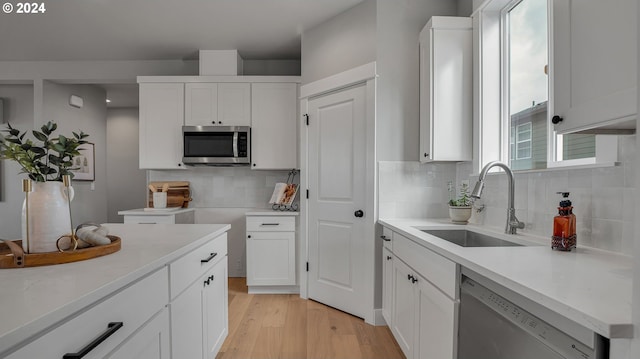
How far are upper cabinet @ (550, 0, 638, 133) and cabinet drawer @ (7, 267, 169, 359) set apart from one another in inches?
55.9

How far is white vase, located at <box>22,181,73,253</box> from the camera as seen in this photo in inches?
38.5

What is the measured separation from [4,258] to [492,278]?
146cm

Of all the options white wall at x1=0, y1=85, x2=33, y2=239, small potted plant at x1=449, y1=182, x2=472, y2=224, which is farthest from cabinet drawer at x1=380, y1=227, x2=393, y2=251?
white wall at x1=0, y1=85, x2=33, y2=239

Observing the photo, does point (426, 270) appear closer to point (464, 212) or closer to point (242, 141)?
point (464, 212)

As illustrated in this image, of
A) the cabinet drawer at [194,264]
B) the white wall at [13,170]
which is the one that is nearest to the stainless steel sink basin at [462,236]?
the cabinet drawer at [194,264]

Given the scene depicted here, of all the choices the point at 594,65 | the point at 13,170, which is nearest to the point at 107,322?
the point at 594,65

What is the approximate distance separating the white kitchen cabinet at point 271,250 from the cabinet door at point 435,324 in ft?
5.81

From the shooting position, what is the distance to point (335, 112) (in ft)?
9.24

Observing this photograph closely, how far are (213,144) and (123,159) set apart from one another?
4.07 m

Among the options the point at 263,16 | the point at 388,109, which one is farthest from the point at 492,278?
the point at 263,16

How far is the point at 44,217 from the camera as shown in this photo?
39.3 inches

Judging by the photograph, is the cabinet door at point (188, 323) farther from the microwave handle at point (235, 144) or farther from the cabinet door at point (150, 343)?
the microwave handle at point (235, 144)

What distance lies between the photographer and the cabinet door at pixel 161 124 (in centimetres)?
352

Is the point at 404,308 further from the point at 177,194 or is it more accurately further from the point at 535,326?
the point at 177,194
